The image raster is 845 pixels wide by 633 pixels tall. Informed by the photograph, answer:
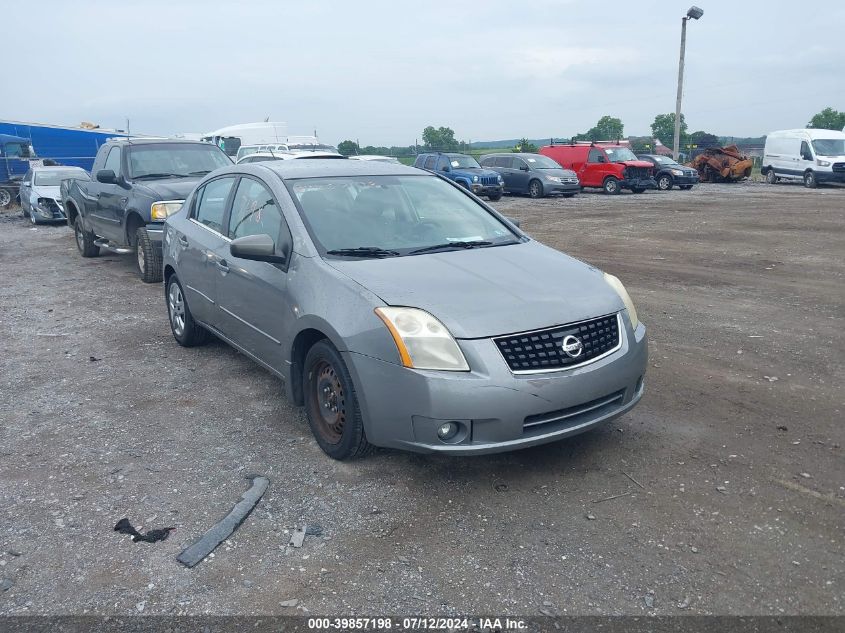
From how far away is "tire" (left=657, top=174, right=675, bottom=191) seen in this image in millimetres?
29578

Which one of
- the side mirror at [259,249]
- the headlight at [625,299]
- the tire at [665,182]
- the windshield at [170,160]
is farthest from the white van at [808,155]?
the side mirror at [259,249]

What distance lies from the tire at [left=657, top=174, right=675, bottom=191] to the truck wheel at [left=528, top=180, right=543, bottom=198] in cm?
693

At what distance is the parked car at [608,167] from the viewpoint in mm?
27484

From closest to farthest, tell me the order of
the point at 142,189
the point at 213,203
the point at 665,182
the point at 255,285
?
the point at 255,285
the point at 213,203
the point at 142,189
the point at 665,182

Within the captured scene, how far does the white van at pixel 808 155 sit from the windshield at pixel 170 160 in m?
26.9

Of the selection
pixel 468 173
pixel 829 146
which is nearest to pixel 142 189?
pixel 468 173

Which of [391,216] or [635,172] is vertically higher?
[635,172]

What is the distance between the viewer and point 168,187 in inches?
375

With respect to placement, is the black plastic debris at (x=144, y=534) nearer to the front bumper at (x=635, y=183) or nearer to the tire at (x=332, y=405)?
the tire at (x=332, y=405)

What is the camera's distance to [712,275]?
990 centimetres

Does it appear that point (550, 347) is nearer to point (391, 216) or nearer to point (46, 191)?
point (391, 216)

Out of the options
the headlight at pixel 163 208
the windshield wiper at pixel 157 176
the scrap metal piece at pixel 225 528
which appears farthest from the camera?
the windshield wiper at pixel 157 176

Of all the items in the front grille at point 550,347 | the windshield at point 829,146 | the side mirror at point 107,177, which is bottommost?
the front grille at point 550,347

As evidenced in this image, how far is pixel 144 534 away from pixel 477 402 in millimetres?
1748
